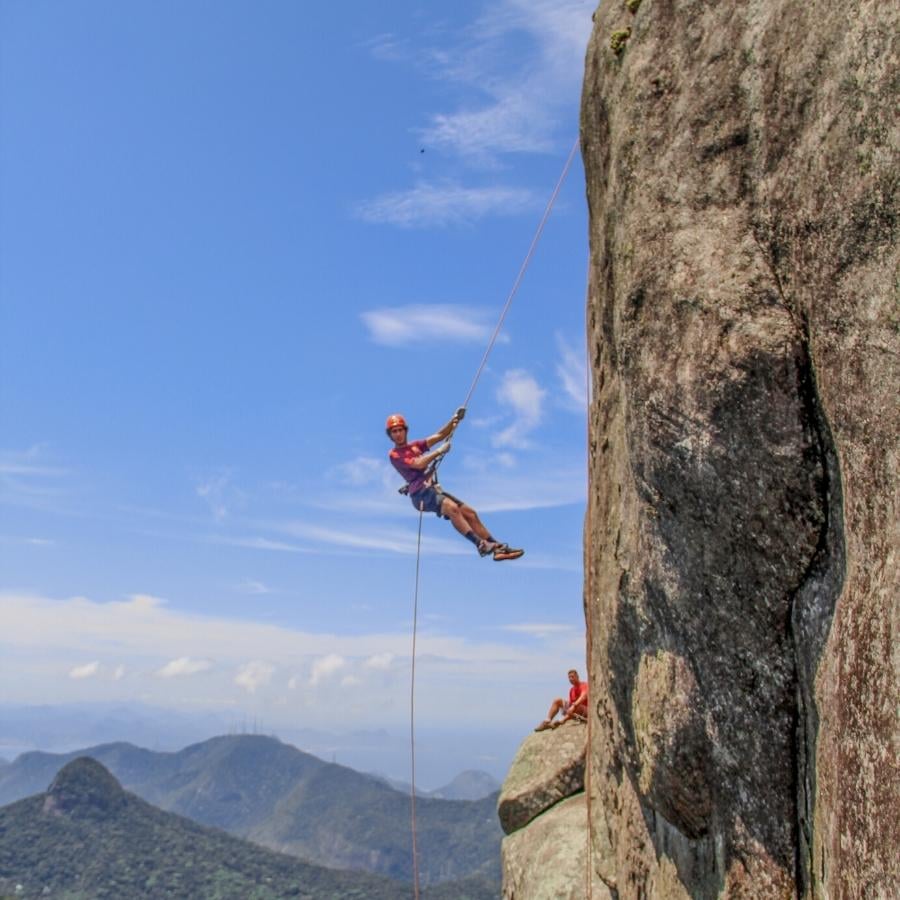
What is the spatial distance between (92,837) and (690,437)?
220325mm

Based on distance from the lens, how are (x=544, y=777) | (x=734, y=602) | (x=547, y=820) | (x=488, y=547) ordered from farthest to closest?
(x=544, y=777) → (x=488, y=547) → (x=547, y=820) → (x=734, y=602)

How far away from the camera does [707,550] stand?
30.1ft

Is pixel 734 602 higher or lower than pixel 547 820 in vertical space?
higher

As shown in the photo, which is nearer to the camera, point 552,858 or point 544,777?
point 552,858

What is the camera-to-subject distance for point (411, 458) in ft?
58.4

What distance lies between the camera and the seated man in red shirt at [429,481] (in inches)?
682

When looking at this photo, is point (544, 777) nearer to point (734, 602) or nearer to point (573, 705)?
point (573, 705)

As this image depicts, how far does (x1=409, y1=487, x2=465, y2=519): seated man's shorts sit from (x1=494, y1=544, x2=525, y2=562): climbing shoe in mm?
1276

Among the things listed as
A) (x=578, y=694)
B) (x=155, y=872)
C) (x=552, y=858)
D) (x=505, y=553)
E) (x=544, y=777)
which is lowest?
(x=155, y=872)

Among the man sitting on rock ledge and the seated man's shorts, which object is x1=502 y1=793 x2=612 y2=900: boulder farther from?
the seated man's shorts

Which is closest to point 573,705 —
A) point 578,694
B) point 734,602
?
point 578,694

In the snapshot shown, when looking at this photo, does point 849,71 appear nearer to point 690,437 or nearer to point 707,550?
point 690,437

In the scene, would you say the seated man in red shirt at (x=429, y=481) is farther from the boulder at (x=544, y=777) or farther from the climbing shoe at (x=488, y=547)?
the boulder at (x=544, y=777)

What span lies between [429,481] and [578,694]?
5153mm
